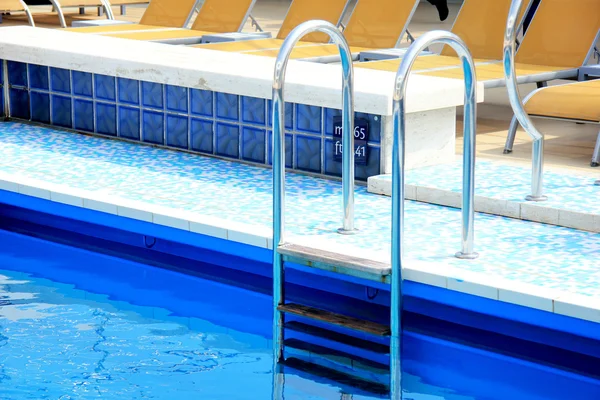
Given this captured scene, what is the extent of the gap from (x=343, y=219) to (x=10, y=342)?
1.47 metres

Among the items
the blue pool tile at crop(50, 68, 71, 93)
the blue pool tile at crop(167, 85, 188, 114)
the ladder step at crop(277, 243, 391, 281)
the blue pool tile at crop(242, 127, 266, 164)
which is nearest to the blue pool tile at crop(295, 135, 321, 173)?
the blue pool tile at crop(242, 127, 266, 164)

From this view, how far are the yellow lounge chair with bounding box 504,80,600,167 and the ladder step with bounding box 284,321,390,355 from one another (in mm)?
2476

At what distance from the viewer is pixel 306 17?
9445 mm

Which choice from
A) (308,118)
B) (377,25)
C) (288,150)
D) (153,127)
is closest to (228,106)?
(288,150)

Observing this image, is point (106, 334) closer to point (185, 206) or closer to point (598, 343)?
point (185, 206)

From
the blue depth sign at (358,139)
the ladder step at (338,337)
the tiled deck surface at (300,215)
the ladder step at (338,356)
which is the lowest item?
the ladder step at (338,356)

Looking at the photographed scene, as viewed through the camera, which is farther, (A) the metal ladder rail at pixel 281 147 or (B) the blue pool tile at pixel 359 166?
(B) the blue pool tile at pixel 359 166

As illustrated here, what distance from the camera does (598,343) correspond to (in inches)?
149

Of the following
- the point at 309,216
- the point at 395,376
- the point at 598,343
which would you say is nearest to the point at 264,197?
the point at 309,216

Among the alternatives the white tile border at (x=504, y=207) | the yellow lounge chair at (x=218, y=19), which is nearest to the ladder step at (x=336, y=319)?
the white tile border at (x=504, y=207)

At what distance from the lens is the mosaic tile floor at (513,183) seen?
16.2ft

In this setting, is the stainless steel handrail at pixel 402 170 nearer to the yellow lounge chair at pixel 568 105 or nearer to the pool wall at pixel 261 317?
the pool wall at pixel 261 317

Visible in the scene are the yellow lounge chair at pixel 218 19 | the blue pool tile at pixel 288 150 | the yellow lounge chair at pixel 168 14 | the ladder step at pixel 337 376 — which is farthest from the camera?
the yellow lounge chair at pixel 168 14

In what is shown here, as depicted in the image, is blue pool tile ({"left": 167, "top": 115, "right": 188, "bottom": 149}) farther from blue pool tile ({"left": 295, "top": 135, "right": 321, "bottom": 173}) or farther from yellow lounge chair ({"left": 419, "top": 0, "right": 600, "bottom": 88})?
yellow lounge chair ({"left": 419, "top": 0, "right": 600, "bottom": 88})
